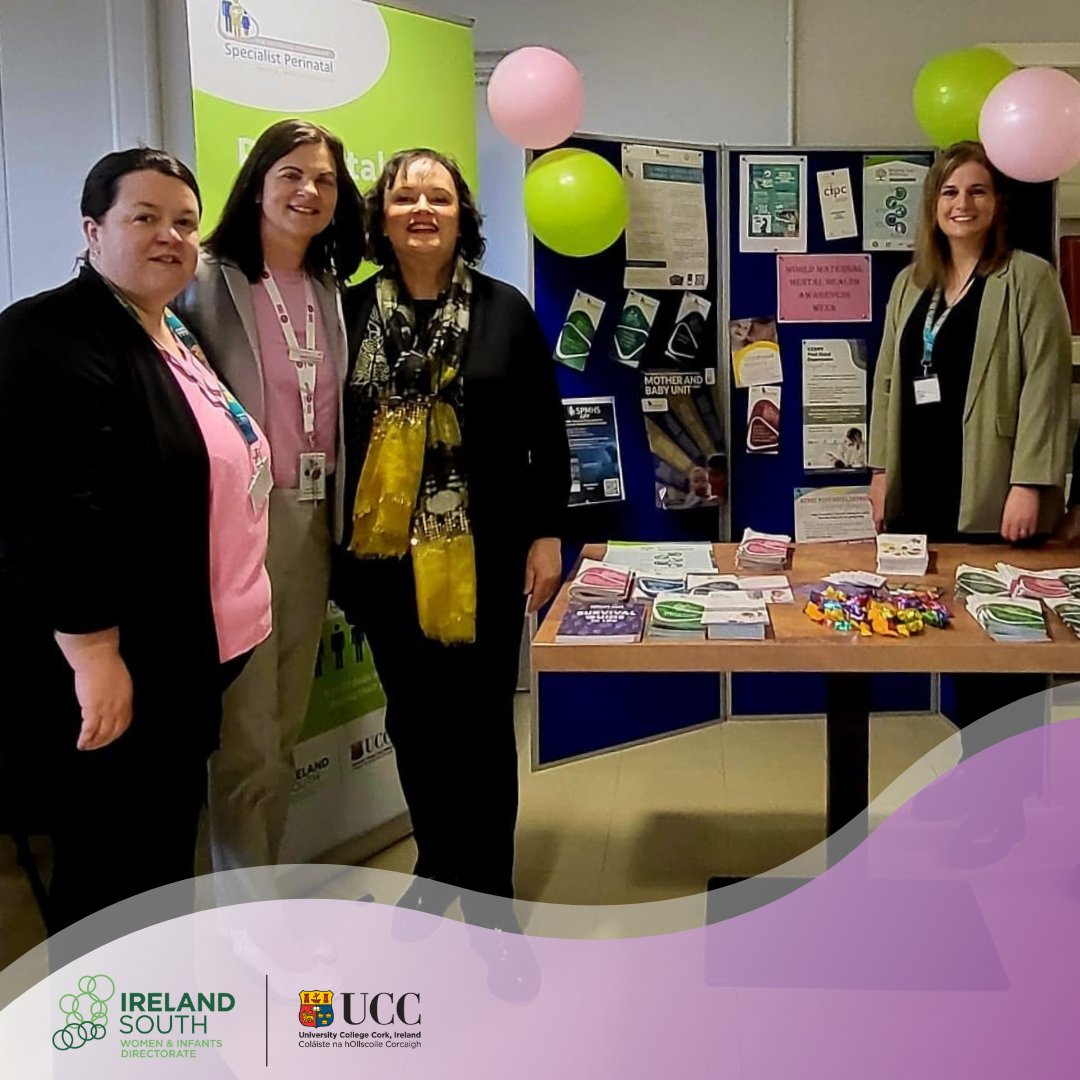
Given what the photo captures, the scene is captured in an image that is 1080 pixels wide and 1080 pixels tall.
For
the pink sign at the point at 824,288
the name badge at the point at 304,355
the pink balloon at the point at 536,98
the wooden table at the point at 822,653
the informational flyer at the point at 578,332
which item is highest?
the pink balloon at the point at 536,98

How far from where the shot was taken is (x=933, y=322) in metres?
2.77

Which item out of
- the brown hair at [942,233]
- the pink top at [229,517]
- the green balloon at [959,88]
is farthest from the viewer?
the green balloon at [959,88]

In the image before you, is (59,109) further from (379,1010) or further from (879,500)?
(379,1010)

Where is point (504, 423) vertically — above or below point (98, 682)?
above

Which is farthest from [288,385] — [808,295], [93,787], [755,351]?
[808,295]

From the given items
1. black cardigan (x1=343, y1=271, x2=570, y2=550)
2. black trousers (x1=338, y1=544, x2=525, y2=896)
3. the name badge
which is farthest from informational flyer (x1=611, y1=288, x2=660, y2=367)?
the name badge

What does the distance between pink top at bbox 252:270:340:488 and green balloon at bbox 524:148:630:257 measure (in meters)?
1.07

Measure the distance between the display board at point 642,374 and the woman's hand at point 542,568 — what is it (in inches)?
41.2

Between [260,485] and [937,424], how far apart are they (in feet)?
5.38

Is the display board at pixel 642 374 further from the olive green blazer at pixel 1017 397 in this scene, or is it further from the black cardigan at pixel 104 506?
the black cardigan at pixel 104 506

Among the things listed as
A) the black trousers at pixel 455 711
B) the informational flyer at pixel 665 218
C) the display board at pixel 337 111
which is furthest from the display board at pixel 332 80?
the black trousers at pixel 455 711

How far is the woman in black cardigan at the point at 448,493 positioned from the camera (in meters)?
2.13

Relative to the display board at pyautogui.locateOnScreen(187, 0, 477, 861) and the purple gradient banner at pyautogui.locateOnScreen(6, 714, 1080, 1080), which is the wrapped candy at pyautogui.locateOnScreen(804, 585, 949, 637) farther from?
the display board at pyautogui.locateOnScreen(187, 0, 477, 861)

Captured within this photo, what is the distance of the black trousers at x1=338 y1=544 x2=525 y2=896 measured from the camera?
2.20m
